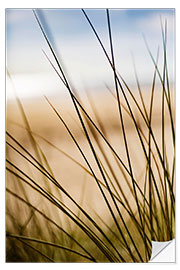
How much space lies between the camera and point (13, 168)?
4.00 ft

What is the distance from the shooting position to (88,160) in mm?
1208

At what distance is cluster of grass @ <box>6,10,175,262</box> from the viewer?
121 centimetres

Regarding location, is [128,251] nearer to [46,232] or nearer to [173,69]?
[46,232]

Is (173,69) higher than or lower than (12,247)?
higher

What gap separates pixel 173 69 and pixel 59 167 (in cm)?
55

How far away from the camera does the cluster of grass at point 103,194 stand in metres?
1.21

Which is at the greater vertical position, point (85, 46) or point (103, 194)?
point (85, 46)

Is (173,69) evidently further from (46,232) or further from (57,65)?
(46,232)

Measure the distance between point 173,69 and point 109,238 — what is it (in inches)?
26.2

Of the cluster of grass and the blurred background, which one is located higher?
the blurred background

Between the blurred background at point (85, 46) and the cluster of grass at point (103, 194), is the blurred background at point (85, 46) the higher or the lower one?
the higher one

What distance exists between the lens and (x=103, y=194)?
47.6 inches
